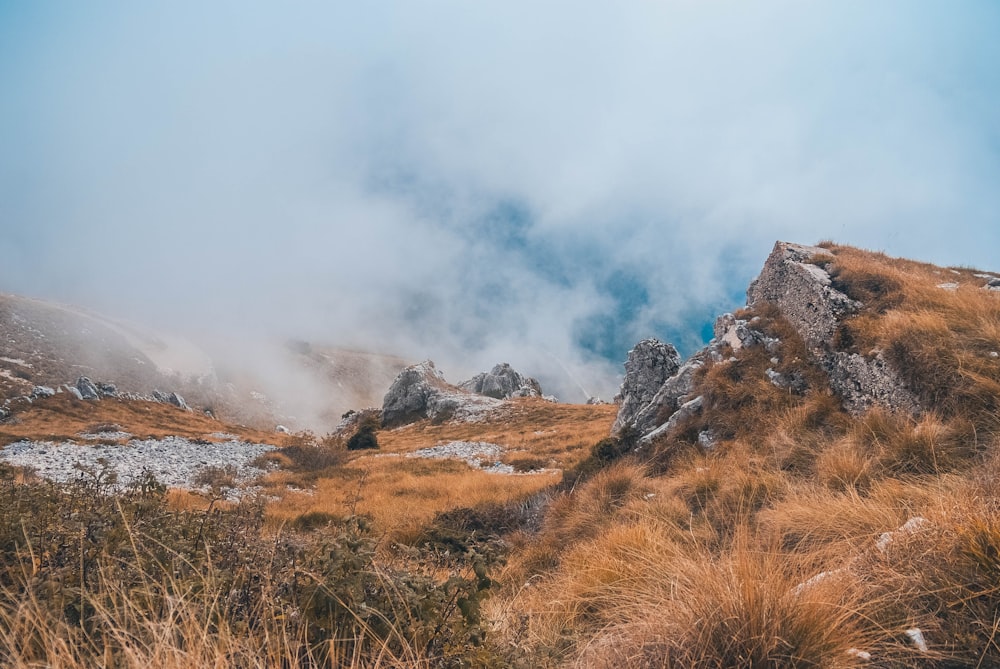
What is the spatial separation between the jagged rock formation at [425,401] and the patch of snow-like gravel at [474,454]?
1910cm

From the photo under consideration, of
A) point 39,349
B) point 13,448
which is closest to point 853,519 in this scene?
point 13,448

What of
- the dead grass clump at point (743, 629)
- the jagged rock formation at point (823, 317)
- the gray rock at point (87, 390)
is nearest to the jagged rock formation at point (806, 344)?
the jagged rock formation at point (823, 317)

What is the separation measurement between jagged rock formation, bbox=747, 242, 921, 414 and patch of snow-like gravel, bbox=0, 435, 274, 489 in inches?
732

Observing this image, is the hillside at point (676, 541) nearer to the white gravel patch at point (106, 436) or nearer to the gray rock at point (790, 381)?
the gray rock at point (790, 381)

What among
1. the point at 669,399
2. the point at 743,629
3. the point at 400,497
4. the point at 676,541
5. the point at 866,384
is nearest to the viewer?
the point at 743,629

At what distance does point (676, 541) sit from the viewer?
18.1 feet

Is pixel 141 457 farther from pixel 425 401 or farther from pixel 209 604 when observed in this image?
pixel 425 401

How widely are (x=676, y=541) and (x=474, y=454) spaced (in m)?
Result: 21.4

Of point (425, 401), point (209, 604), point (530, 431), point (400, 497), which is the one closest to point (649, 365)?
point (530, 431)

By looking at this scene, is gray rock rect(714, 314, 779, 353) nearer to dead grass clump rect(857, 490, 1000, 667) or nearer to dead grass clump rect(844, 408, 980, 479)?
dead grass clump rect(844, 408, 980, 479)

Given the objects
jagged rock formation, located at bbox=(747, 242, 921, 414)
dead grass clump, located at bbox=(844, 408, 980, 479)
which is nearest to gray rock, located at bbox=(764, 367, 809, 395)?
jagged rock formation, located at bbox=(747, 242, 921, 414)

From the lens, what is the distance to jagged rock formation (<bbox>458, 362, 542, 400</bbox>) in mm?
75375

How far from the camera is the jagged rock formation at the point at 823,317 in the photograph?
820cm

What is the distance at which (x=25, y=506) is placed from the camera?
154 inches
